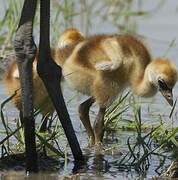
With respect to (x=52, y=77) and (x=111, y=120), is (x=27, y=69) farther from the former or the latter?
(x=111, y=120)

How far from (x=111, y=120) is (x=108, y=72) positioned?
0.33 metres

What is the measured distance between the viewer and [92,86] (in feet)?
21.7

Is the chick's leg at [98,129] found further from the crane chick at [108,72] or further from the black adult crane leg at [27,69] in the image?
the black adult crane leg at [27,69]

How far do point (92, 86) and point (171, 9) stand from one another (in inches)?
144

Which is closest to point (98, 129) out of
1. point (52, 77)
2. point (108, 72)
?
point (108, 72)

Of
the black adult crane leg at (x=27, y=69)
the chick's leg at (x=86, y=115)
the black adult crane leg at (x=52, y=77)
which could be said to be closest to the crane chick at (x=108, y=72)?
the chick's leg at (x=86, y=115)

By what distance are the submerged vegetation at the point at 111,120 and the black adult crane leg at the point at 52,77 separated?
0.29 ft

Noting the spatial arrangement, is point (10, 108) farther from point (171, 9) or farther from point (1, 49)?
point (171, 9)

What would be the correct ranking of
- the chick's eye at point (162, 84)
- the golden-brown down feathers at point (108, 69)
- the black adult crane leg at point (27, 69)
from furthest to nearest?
the golden-brown down feathers at point (108, 69)
the chick's eye at point (162, 84)
the black adult crane leg at point (27, 69)

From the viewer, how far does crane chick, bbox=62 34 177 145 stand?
6520 mm

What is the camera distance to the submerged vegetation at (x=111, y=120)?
5.75 meters

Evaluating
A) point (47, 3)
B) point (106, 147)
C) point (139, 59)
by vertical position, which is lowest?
point (106, 147)

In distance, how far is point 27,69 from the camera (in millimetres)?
5762

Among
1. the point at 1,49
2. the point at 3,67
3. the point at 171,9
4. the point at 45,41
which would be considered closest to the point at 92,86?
the point at 45,41
